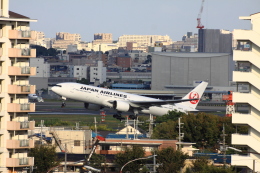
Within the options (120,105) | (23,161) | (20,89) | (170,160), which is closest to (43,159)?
(170,160)

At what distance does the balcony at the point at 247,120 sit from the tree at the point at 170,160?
24.1m

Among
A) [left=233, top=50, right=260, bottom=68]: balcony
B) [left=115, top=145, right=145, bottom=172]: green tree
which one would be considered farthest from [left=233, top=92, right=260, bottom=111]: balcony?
[left=115, top=145, right=145, bottom=172]: green tree

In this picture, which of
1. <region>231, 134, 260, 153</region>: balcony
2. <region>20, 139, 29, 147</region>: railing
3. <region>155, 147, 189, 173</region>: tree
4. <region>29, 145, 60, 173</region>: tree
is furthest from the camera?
<region>155, 147, 189, 173</region>: tree

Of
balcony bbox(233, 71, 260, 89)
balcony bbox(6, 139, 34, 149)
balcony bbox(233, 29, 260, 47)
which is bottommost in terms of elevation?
balcony bbox(6, 139, 34, 149)

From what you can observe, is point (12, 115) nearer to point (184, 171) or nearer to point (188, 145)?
point (184, 171)

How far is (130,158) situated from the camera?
93250 mm

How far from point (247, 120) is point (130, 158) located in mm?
27903

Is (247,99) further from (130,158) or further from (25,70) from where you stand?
(130,158)

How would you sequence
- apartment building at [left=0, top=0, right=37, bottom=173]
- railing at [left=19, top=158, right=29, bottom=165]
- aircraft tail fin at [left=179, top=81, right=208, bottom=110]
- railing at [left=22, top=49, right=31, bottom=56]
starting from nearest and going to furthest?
apartment building at [left=0, top=0, right=37, bottom=173]
railing at [left=22, top=49, right=31, bottom=56]
railing at [left=19, top=158, right=29, bottom=165]
aircraft tail fin at [left=179, top=81, right=208, bottom=110]

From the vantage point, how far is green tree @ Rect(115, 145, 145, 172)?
298ft

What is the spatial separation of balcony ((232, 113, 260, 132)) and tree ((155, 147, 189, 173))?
24.1 meters

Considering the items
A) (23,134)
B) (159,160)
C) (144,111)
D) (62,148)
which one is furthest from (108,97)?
(23,134)

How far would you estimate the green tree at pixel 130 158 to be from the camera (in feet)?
298

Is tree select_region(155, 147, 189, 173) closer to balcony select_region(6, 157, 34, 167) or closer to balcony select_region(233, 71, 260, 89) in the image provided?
balcony select_region(6, 157, 34, 167)
